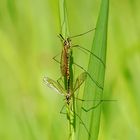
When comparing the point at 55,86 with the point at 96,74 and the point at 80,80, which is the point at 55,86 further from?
the point at 96,74

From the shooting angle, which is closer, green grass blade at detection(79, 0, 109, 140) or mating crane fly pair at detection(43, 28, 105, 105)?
green grass blade at detection(79, 0, 109, 140)

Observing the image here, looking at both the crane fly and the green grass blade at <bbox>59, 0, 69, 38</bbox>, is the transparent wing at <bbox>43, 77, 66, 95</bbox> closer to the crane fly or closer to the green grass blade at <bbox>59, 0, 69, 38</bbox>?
the crane fly

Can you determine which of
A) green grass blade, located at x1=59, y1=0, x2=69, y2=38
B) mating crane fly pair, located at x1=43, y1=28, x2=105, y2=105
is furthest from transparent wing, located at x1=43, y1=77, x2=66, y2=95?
green grass blade, located at x1=59, y1=0, x2=69, y2=38

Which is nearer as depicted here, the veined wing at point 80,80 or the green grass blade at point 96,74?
the green grass blade at point 96,74

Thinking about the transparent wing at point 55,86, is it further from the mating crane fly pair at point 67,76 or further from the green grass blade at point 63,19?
the green grass blade at point 63,19

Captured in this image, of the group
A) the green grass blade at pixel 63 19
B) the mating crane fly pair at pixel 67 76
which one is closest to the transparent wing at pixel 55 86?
the mating crane fly pair at pixel 67 76

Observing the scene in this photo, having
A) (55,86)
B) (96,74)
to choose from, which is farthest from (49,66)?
(96,74)

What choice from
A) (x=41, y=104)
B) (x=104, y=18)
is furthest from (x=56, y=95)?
(x=104, y=18)
